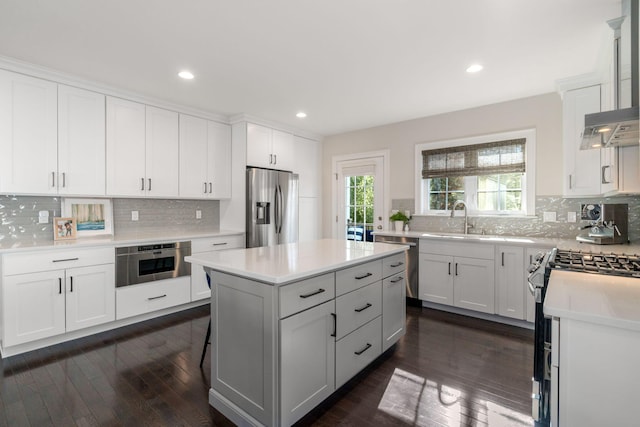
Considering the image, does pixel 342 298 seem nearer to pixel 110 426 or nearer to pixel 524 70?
pixel 110 426

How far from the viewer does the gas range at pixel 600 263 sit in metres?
1.55

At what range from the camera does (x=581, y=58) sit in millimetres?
2674

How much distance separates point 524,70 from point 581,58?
0.41m

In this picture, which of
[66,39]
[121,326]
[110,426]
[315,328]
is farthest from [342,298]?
[66,39]

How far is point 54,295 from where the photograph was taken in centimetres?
277

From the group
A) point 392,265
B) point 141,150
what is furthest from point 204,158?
point 392,265

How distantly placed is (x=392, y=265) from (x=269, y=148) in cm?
282

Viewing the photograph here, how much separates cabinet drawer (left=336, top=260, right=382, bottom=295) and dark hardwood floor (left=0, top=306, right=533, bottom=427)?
70cm

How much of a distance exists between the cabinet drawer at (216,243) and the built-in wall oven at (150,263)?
89mm

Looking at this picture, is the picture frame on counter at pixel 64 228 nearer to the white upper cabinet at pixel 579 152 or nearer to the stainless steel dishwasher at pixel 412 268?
the stainless steel dishwasher at pixel 412 268

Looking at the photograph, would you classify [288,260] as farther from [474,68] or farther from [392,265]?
[474,68]

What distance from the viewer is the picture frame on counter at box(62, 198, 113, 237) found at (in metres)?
3.33

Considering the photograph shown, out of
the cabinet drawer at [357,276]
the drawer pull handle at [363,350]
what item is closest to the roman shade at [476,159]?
the cabinet drawer at [357,276]

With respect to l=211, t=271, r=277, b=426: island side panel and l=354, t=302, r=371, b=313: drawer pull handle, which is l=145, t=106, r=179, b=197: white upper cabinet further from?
l=354, t=302, r=371, b=313: drawer pull handle
